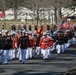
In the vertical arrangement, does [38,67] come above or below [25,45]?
below

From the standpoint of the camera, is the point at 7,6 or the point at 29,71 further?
the point at 7,6

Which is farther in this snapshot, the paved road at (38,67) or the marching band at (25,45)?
the marching band at (25,45)

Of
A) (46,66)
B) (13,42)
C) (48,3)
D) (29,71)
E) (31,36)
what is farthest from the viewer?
(48,3)

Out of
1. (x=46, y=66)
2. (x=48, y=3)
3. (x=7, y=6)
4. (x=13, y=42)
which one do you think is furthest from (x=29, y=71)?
(x=7, y=6)

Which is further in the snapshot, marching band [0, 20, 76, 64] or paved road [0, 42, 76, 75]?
marching band [0, 20, 76, 64]

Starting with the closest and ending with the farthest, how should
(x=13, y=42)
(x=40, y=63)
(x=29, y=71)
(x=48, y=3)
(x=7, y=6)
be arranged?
1. (x=29, y=71)
2. (x=40, y=63)
3. (x=13, y=42)
4. (x=48, y=3)
5. (x=7, y=6)

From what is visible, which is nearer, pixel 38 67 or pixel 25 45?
pixel 38 67

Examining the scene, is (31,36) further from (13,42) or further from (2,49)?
(2,49)

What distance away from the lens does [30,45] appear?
2939cm

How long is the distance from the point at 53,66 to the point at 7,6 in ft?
228

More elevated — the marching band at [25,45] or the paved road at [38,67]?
the marching band at [25,45]

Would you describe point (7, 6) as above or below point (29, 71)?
above

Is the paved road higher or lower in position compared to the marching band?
lower

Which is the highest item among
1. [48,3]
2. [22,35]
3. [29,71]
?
[48,3]
